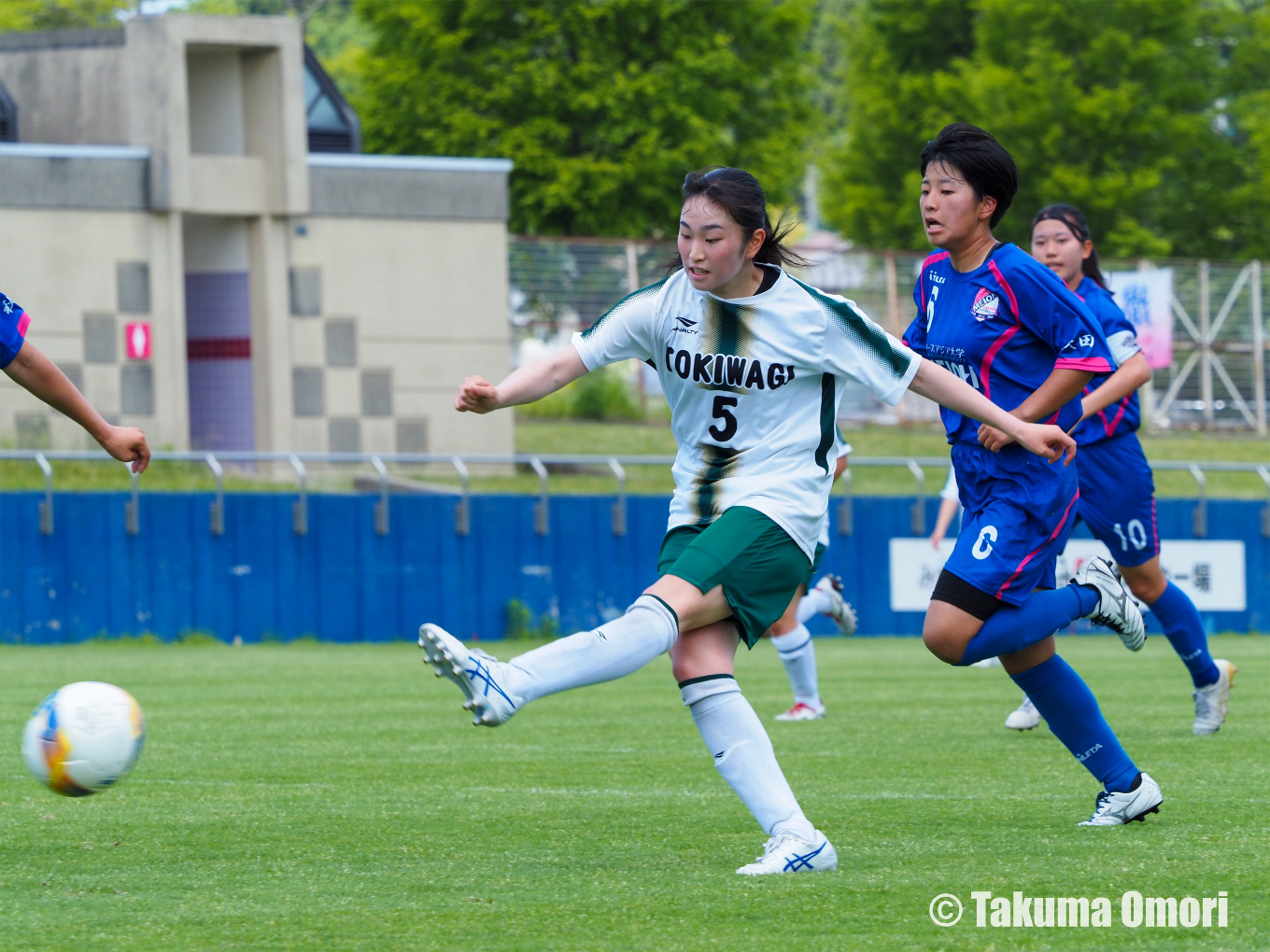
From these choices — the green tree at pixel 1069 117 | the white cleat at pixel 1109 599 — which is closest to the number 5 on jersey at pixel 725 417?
the white cleat at pixel 1109 599

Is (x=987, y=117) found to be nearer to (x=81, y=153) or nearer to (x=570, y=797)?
(x=81, y=153)

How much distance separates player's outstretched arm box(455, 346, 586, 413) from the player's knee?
1.45 meters

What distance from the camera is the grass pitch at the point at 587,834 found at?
4098 mm

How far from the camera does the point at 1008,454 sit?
5707 mm

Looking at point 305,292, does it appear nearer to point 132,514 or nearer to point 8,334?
point 132,514

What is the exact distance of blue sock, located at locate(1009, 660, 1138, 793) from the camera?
568cm

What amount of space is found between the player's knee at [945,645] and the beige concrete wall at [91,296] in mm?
19071

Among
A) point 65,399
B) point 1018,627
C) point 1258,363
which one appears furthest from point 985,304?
point 1258,363

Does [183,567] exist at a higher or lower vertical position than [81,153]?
lower

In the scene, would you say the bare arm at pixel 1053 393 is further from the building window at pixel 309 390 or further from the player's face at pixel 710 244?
the building window at pixel 309 390

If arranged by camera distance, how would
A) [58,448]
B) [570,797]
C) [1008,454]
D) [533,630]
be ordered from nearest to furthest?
[1008,454] → [570,797] → [533,630] → [58,448]

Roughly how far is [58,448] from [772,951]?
20560 mm

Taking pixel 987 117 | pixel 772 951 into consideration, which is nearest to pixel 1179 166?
pixel 987 117

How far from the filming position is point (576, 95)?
3550 cm
